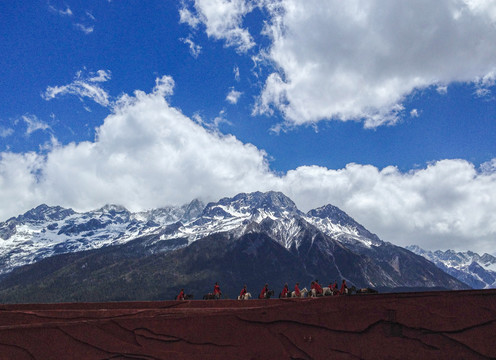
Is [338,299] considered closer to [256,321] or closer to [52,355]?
[256,321]

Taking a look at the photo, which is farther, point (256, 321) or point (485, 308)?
point (256, 321)

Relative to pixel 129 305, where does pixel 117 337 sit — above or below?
below

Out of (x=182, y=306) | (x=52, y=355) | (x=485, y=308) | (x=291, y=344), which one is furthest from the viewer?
→ (x=182, y=306)

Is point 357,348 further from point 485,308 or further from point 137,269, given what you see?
point 137,269

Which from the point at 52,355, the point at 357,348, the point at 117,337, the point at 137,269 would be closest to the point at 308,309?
the point at 357,348

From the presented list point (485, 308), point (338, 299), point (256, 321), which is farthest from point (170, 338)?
point (485, 308)

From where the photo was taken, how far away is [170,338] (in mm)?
14320

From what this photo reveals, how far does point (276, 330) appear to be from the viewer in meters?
13.8

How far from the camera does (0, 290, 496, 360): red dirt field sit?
41.2 ft

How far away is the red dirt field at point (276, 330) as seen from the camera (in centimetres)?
1257

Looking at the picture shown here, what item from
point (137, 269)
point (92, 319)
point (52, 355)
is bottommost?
point (52, 355)

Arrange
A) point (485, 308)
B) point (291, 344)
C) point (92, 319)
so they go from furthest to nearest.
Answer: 1. point (92, 319)
2. point (291, 344)
3. point (485, 308)

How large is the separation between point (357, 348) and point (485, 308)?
13.4ft

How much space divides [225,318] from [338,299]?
155 inches
